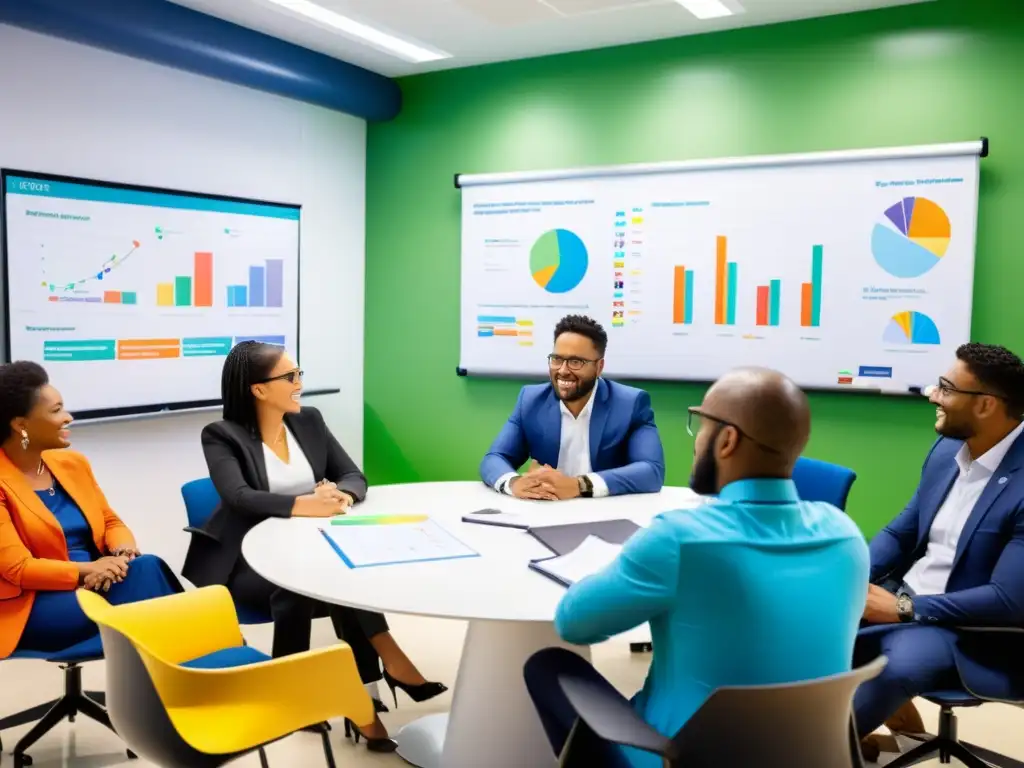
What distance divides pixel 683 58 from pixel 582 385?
2.22 meters

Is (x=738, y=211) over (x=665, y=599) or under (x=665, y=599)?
over

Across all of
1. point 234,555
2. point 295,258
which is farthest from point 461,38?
point 234,555

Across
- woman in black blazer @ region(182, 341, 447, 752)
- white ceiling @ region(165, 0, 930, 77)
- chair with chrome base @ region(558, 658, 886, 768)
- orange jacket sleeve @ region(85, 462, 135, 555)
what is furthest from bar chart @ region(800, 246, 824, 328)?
orange jacket sleeve @ region(85, 462, 135, 555)

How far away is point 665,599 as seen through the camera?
63.7 inches

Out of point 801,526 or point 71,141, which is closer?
point 801,526

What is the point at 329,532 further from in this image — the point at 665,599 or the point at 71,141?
the point at 71,141

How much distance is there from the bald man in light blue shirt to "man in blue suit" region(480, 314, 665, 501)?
1730 mm

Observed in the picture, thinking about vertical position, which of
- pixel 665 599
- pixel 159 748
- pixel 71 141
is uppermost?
pixel 71 141

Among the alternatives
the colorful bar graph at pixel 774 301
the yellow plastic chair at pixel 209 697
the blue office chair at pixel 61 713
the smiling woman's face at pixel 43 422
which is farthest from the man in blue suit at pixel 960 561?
the smiling woman's face at pixel 43 422

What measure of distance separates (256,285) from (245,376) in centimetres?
210

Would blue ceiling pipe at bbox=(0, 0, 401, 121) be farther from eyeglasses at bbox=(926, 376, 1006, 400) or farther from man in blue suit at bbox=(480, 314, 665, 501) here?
eyeglasses at bbox=(926, 376, 1006, 400)

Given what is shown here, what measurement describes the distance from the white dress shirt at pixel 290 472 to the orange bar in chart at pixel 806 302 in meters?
2.62

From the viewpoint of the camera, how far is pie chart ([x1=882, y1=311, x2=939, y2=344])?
4.29 metres

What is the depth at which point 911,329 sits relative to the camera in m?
4.33
